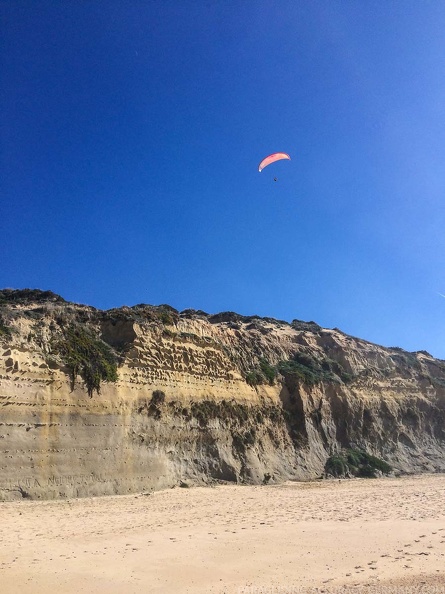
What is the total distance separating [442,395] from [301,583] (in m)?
39.6

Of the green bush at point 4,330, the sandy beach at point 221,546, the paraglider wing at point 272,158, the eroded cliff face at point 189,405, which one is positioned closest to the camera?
the sandy beach at point 221,546

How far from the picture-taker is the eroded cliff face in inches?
698

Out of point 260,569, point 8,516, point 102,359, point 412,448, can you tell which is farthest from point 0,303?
point 412,448

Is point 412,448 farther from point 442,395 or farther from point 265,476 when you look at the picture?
point 265,476

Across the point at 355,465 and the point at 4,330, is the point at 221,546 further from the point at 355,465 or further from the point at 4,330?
the point at 355,465

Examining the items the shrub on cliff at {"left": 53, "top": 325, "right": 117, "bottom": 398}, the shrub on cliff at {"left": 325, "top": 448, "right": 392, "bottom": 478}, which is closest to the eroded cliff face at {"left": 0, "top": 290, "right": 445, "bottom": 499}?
the shrub on cliff at {"left": 53, "top": 325, "right": 117, "bottom": 398}

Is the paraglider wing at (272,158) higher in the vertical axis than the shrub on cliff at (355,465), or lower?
higher

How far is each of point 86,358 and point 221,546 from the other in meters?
11.9

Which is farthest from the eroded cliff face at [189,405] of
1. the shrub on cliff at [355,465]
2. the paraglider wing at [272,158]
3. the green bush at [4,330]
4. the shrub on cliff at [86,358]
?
the paraglider wing at [272,158]

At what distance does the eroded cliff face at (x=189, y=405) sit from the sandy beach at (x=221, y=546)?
220 centimetres

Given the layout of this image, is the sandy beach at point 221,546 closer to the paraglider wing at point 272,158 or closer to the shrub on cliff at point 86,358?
the shrub on cliff at point 86,358

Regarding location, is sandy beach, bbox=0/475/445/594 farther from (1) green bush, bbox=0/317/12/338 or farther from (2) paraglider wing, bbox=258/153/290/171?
(2) paraglider wing, bbox=258/153/290/171

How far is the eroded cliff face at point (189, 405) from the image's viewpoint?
1773 cm

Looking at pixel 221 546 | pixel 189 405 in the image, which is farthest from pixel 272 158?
pixel 221 546
